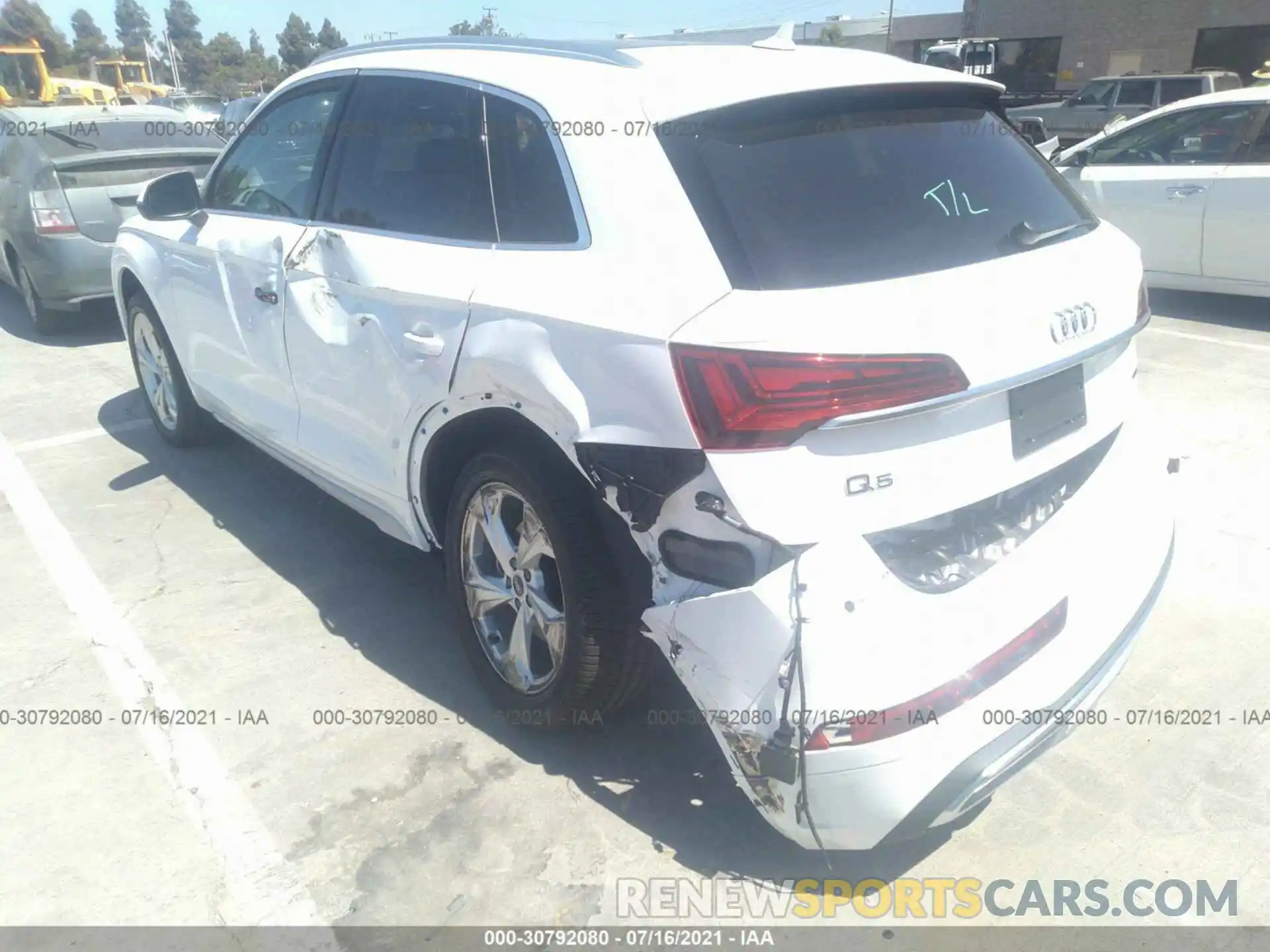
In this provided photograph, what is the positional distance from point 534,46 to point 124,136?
706cm

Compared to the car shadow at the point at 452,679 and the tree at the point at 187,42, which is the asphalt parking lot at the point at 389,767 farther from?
the tree at the point at 187,42

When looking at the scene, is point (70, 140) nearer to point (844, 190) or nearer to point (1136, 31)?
point (844, 190)

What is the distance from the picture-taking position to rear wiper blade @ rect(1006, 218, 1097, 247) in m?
2.50

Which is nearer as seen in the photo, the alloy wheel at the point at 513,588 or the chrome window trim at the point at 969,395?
the chrome window trim at the point at 969,395

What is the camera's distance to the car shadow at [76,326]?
7.93m

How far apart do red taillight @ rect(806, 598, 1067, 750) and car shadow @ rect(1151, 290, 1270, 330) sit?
6287mm

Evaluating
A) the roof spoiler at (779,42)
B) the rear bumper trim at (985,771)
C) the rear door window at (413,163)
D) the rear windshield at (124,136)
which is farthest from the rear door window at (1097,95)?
the rear bumper trim at (985,771)

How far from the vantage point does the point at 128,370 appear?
7.11 meters

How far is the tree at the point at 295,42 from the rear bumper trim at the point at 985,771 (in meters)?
84.7

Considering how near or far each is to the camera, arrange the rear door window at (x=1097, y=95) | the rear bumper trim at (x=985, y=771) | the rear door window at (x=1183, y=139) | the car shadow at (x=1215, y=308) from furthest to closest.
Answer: the rear door window at (x=1097, y=95) < the car shadow at (x=1215, y=308) < the rear door window at (x=1183, y=139) < the rear bumper trim at (x=985, y=771)

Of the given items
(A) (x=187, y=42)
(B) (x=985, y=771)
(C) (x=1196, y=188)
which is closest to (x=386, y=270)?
(B) (x=985, y=771)

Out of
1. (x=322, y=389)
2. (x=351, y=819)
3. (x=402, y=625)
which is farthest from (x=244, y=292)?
(x=351, y=819)

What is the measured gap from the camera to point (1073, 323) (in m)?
2.38

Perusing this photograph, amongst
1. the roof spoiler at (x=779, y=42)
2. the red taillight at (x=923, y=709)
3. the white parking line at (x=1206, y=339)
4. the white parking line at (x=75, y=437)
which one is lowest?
the white parking line at (x=1206, y=339)
